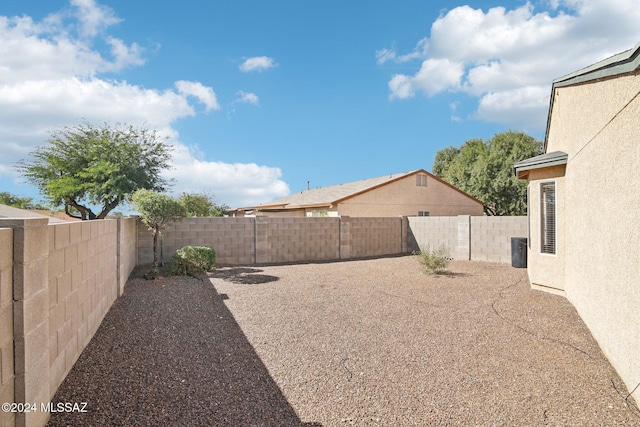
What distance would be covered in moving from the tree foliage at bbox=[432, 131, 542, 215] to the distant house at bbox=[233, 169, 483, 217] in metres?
3.91

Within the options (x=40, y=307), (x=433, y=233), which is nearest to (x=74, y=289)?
(x=40, y=307)

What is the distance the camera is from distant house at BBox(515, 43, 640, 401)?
13.7ft

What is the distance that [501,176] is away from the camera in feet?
105

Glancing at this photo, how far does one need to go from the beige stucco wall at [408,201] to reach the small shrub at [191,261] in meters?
11.9

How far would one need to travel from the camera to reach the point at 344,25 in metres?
14.6

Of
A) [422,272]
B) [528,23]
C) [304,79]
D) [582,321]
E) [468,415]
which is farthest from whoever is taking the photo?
[304,79]

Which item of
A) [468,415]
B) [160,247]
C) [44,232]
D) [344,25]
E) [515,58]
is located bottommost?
[468,415]

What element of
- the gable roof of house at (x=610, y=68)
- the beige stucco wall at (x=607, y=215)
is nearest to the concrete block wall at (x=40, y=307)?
the beige stucco wall at (x=607, y=215)

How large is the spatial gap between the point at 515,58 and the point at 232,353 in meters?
11.6

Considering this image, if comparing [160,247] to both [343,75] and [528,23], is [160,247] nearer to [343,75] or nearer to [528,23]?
[343,75]

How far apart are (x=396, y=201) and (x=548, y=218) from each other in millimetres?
15953

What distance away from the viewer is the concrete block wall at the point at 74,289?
369 cm

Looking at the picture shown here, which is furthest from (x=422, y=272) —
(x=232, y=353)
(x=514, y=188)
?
(x=514, y=188)

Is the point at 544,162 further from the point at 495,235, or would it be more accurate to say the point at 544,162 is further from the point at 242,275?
the point at 242,275
